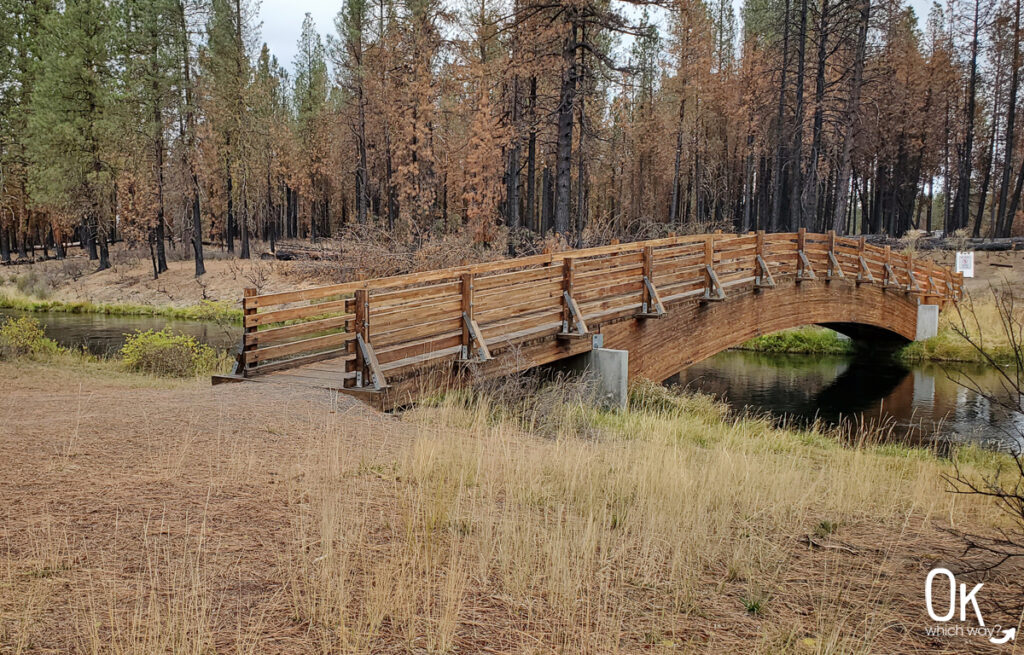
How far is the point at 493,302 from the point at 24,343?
10.2m

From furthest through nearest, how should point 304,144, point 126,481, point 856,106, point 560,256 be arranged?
point 304,144 → point 856,106 → point 560,256 → point 126,481

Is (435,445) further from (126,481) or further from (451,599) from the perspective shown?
(451,599)

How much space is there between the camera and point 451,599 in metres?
3.33

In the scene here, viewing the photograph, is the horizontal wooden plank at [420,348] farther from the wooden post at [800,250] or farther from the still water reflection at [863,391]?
the wooden post at [800,250]

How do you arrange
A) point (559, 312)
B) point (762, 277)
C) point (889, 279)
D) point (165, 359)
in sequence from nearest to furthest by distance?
point (559, 312), point (165, 359), point (762, 277), point (889, 279)

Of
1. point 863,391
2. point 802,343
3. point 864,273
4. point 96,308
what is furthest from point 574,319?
point 96,308

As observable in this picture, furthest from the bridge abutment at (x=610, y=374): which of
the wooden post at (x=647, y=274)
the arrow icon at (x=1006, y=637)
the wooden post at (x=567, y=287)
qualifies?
the arrow icon at (x=1006, y=637)

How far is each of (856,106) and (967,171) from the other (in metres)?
16.1

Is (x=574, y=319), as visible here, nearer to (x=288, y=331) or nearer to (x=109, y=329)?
(x=288, y=331)

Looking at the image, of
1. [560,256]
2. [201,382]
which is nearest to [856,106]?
[560,256]

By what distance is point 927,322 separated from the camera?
931 inches

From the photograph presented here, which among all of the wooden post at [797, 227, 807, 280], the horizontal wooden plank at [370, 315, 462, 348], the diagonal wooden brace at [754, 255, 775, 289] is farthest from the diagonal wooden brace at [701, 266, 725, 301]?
the horizontal wooden plank at [370, 315, 462, 348]

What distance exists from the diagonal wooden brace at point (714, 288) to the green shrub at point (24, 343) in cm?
1294

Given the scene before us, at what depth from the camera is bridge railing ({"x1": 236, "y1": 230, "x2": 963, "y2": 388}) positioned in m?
9.27
